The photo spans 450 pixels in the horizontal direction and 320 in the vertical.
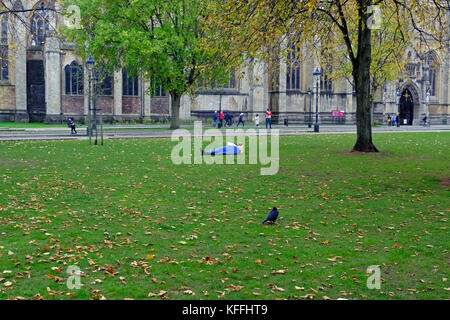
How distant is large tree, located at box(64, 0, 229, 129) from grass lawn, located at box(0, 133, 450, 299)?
Result: 16.7m

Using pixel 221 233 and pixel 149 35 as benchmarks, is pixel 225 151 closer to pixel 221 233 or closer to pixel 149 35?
pixel 221 233

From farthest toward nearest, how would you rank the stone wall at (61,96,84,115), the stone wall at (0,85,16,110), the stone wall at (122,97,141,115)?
the stone wall at (122,97,141,115) → the stone wall at (61,96,84,115) → the stone wall at (0,85,16,110)

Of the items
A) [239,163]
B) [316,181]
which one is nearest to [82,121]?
[239,163]

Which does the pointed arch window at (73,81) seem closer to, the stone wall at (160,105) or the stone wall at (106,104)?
the stone wall at (106,104)

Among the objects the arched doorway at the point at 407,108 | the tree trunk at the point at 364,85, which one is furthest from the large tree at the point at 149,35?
the arched doorway at the point at 407,108

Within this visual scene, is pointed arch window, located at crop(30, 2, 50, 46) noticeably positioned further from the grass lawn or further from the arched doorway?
the arched doorway

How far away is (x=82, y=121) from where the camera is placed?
1796 inches

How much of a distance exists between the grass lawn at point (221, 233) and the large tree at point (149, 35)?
16.7m

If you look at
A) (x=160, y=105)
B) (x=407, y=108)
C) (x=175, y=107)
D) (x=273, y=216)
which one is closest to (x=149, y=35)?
(x=175, y=107)

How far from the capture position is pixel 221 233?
23.4ft

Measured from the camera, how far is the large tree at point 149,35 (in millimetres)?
28938

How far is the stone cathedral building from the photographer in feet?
145

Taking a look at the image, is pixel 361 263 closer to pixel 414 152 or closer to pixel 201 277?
pixel 201 277

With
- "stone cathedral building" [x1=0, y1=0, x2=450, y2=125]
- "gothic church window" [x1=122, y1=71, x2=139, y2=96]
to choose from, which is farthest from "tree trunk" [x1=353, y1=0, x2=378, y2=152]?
"gothic church window" [x1=122, y1=71, x2=139, y2=96]
